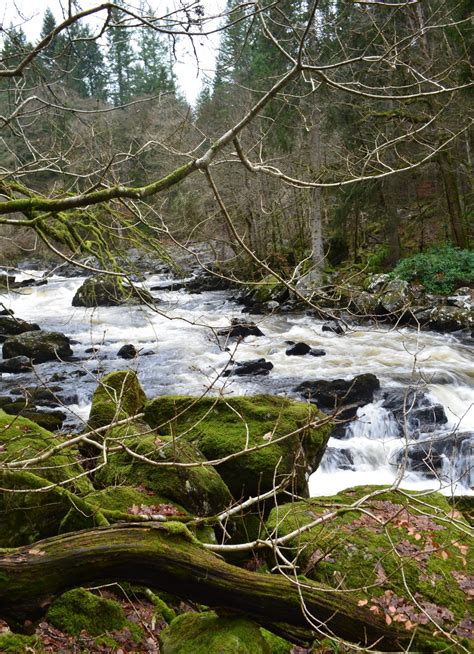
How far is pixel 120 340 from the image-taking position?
1733 centimetres

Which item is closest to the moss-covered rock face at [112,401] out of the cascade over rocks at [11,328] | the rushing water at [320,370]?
the rushing water at [320,370]

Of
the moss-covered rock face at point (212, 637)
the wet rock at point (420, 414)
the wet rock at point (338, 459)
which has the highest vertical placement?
the moss-covered rock face at point (212, 637)

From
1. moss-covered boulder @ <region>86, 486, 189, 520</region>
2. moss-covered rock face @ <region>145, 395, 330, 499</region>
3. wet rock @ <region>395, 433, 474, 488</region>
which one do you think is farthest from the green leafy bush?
moss-covered boulder @ <region>86, 486, 189, 520</region>

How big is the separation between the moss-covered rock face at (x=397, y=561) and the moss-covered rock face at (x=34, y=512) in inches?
65.5

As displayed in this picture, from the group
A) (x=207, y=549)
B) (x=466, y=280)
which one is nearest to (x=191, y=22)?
(x=207, y=549)

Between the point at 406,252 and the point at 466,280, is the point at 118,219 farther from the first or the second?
the point at 406,252

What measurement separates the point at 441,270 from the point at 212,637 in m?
16.2

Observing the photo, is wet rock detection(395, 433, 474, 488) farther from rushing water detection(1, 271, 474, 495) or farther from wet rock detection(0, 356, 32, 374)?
wet rock detection(0, 356, 32, 374)

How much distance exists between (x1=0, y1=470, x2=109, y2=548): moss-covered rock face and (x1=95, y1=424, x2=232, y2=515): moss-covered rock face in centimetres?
95

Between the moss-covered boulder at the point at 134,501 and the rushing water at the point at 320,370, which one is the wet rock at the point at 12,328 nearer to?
the rushing water at the point at 320,370

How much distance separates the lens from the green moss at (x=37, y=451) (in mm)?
5066

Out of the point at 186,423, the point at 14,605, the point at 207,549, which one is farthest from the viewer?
the point at 186,423

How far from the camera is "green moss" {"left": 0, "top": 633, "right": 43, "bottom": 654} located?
3.53 m

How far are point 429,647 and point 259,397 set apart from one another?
408cm
